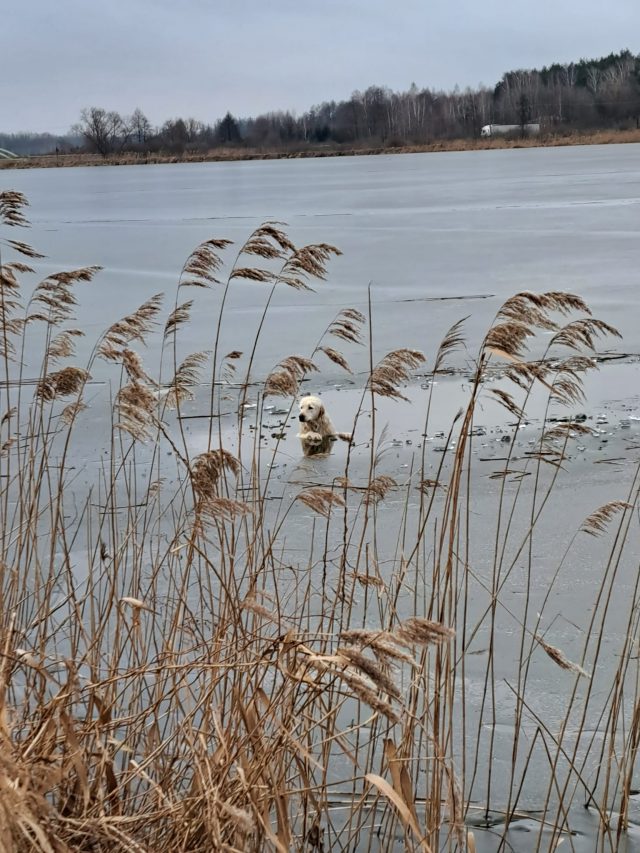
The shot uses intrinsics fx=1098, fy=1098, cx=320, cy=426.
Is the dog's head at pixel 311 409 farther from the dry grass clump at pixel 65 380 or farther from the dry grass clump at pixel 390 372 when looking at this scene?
the dry grass clump at pixel 390 372

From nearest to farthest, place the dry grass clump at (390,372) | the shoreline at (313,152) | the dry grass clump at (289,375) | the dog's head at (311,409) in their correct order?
the dry grass clump at (390,372) → the dry grass clump at (289,375) → the dog's head at (311,409) → the shoreline at (313,152)

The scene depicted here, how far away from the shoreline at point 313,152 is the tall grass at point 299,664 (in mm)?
62473

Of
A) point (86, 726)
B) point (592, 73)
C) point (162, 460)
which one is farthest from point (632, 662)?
point (592, 73)

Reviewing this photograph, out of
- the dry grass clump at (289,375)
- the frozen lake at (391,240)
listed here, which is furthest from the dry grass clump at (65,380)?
the frozen lake at (391,240)

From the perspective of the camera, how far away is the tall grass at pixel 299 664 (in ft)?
6.40

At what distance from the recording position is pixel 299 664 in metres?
1.93

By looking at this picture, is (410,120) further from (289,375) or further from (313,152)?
(289,375)

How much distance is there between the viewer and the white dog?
6355mm

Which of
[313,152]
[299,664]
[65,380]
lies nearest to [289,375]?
[65,380]

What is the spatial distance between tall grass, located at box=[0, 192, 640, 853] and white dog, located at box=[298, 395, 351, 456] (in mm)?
575

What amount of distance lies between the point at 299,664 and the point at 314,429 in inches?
180

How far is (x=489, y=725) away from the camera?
3426 mm

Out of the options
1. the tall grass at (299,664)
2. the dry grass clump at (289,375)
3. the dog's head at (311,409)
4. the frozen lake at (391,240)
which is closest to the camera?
the tall grass at (299,664)

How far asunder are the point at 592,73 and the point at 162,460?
9482cm
